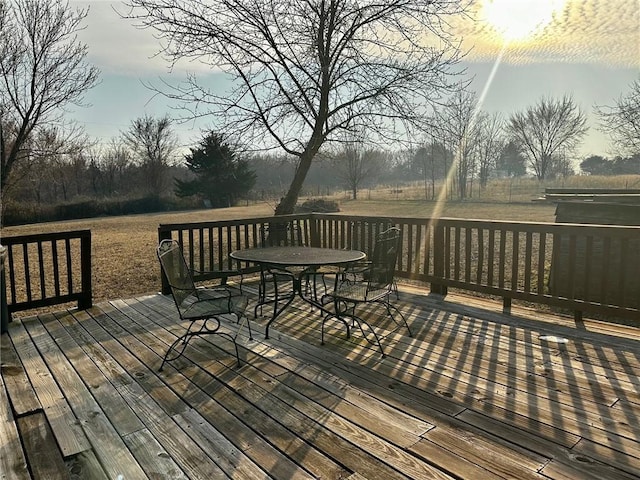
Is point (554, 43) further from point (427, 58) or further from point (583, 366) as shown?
point (583, 366)

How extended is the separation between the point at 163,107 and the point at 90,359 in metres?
5.30

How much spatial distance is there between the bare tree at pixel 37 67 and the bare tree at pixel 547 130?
85.8 feet

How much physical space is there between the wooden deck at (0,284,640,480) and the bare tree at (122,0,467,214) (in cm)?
478

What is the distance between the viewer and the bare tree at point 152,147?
30484 mm

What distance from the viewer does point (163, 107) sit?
7.20 meters

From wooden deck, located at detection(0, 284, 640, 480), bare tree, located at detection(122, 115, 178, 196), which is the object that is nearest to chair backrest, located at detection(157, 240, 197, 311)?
wooden deck, located at detection(0, 284, 640, 480)

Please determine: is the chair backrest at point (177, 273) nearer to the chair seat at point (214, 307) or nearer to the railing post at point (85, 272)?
the chair seat at point (214, 307)

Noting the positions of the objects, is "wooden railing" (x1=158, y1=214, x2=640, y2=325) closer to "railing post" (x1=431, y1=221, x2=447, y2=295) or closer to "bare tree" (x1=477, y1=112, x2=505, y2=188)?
"railing post" (x1=431, y1=221, x2=447, y2=295)

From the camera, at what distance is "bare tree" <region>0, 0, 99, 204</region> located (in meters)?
10.1

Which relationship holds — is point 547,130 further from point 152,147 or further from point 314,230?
point 152,147

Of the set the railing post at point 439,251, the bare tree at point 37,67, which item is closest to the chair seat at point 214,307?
the railing post at point 439,251

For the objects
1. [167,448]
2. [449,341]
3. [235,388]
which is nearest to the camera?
[167,448]

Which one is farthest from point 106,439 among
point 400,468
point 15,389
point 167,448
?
point 400,468

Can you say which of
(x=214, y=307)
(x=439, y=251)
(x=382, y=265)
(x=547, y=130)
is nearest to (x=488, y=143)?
(x=547, y=130)
